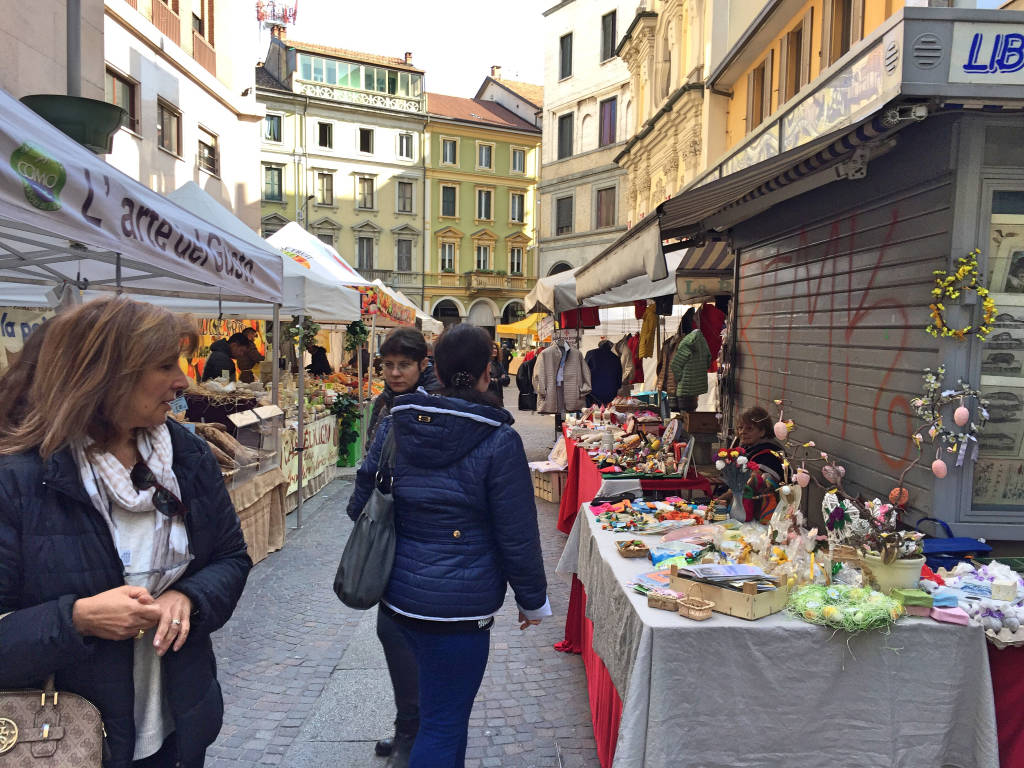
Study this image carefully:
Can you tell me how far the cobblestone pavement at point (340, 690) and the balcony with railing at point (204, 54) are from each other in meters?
14.6

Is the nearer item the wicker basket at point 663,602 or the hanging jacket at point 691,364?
the wicker basket at point 663,602

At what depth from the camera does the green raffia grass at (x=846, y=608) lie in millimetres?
2557

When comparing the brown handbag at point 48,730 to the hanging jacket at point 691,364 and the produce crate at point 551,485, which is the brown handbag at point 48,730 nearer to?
the hanging jacket at point 691,364

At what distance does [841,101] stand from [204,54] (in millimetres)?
16767

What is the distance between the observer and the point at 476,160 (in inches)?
1769

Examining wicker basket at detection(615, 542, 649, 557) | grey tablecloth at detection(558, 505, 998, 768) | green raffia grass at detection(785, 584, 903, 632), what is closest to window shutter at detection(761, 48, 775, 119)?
wicker basket at detection(615, 542, 649, 557)


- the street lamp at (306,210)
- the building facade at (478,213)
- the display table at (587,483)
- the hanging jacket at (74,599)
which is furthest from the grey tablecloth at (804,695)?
the building facade at (478,213)

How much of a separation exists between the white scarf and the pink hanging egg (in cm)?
321

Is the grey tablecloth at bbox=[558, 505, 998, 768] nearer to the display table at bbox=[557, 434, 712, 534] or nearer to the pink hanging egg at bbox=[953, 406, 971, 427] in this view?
the pink hanging egg at bbox=[953, 406, 971, 427]

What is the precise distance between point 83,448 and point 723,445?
630 cm

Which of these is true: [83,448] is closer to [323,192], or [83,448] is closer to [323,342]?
[323,342]

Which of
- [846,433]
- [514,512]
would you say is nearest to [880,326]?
[846,433]

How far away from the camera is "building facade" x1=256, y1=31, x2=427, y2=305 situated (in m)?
39.4

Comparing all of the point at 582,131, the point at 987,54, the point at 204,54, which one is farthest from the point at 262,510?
the point at 582,131
